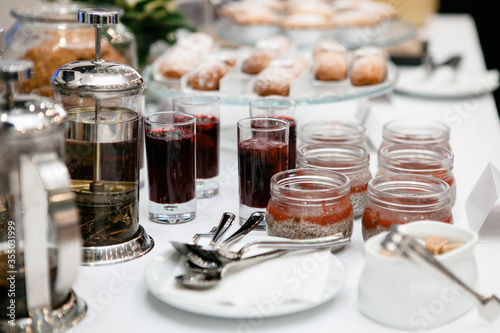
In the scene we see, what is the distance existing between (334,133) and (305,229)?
1.47ft

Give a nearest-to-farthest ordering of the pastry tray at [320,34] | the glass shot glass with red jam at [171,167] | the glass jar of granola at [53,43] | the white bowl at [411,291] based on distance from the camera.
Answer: the white bowl at [411,291] < the glass shot glass with red jam at [171,167] < the glass jar of granola at [53,43] < the pastry tray at [320,34]

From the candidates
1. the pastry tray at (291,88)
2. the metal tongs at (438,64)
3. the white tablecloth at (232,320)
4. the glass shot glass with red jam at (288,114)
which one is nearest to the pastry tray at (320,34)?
the metal tongs at (438,64)

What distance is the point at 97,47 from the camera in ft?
3.28

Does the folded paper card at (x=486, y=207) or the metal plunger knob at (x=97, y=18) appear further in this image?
the folded paper card at (x=486, y=207)

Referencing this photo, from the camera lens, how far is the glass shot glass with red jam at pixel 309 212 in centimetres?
103

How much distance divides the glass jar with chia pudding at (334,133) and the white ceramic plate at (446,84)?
795mm

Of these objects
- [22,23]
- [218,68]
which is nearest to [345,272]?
[218,68]

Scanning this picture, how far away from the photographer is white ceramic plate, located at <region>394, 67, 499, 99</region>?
2.12 metres

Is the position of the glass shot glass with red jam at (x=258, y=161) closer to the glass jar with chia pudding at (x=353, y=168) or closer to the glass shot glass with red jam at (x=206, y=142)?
the glass jar with chia pudding at (x=353, y=168)

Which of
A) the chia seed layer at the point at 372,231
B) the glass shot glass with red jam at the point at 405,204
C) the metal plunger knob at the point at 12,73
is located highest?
the metal plunger knob at the point at 12,73

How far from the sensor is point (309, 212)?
103 cm

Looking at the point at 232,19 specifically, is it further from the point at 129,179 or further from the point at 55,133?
the point at 55,133

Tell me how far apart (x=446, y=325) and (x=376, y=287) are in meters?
0.11

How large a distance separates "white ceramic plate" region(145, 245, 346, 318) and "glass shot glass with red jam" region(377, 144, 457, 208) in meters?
0.32
